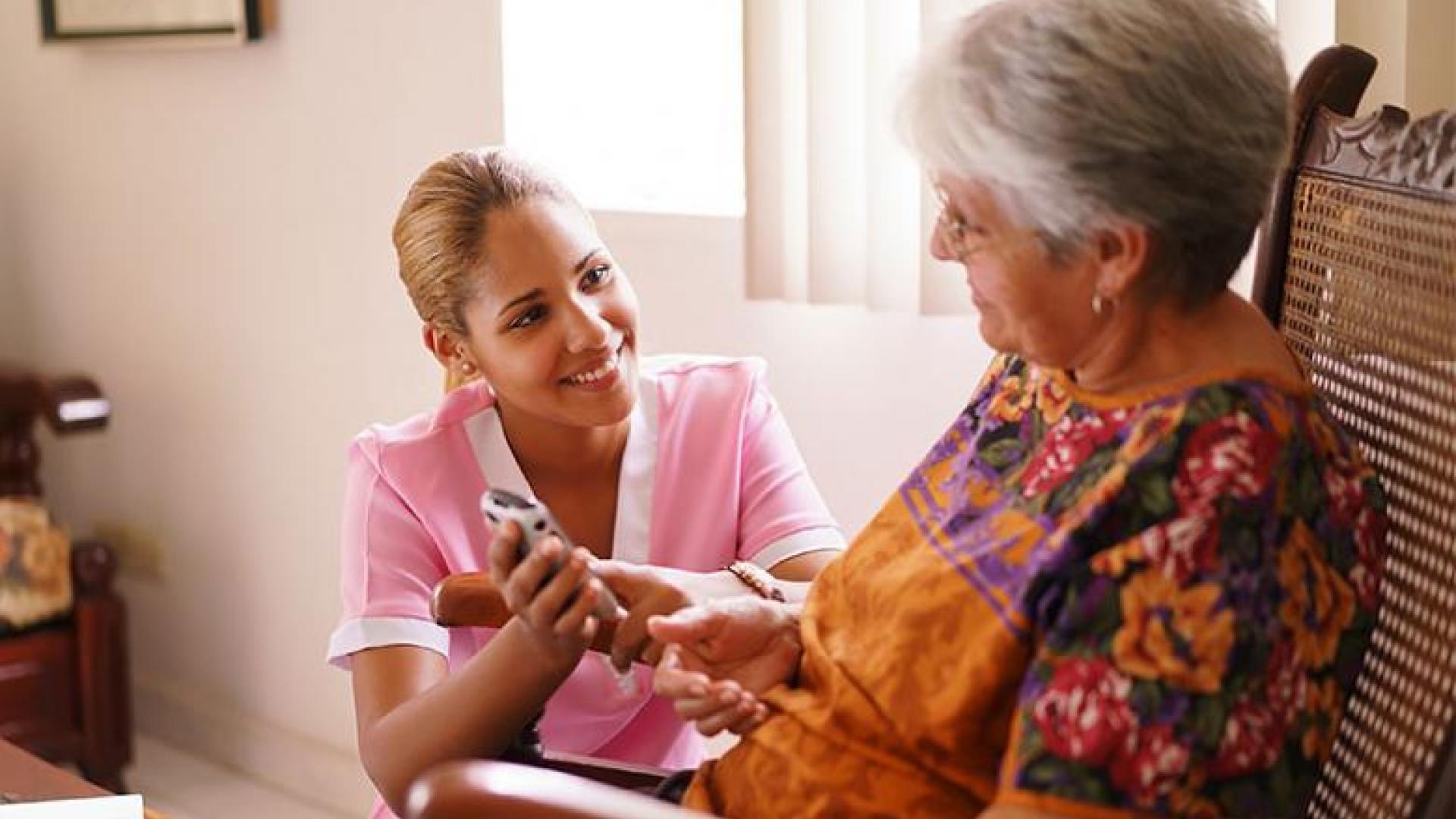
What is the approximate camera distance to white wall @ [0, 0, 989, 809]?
8.23ft

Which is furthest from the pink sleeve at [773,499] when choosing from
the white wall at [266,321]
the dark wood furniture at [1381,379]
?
the dark wood furniture at [1381,379]

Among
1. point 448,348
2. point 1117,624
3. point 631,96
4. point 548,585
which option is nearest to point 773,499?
point 448,348

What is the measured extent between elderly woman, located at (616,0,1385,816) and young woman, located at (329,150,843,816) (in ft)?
1.10

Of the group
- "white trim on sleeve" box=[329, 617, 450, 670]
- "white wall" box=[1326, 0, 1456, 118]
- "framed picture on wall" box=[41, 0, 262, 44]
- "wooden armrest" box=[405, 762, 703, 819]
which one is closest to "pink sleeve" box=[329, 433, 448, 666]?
"white trim on sleeve" box=[329, 617, 450, 670]

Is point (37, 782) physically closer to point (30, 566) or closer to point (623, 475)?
point (623, 475)

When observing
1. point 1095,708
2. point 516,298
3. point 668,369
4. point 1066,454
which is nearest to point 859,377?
point 668,369

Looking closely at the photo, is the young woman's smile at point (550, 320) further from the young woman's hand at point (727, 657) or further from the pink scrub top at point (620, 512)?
the young woman's hand at point (727, 657)

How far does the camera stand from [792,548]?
1839 mm

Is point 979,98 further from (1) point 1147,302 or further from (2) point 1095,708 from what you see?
(2) point 1095,708

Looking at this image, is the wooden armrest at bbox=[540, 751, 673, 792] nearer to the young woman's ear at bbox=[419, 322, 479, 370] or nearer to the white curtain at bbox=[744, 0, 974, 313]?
the young woman's ear at bbox=[419, 322, 479, 370]

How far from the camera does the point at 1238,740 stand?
3.59 ft

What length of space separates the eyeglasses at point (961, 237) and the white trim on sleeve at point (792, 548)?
588 millimetres

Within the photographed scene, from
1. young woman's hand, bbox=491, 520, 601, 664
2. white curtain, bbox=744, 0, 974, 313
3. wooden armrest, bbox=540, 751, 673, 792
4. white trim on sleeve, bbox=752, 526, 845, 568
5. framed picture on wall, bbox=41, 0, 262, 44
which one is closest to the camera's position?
young woman's hand, bbox=491, 520, 601, 664

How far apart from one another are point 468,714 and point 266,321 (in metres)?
1.92
